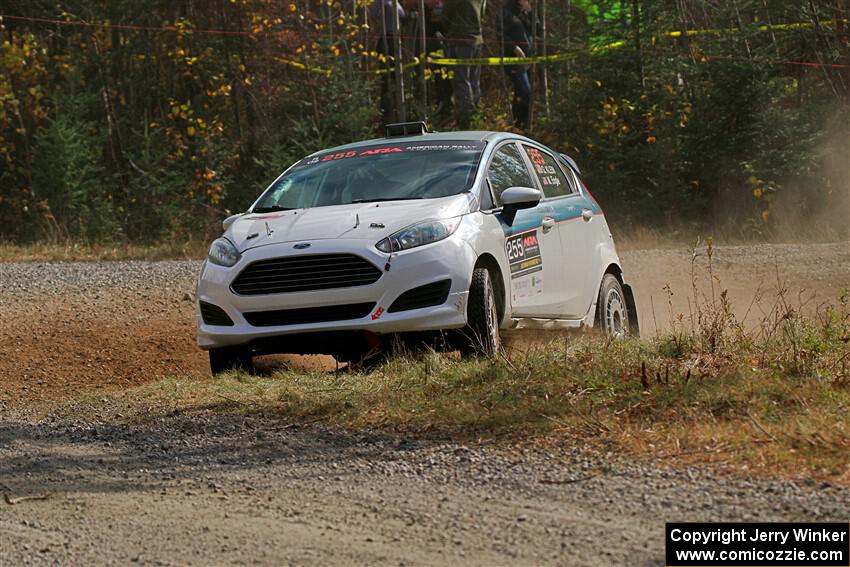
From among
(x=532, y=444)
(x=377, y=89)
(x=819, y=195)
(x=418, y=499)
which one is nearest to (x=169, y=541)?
(x=418, y=499)

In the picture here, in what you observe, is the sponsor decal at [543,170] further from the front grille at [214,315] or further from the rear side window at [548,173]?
the front grille at [214,315]

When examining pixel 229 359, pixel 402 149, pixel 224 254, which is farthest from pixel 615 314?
pixel 224 254

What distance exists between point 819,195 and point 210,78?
1279 cm

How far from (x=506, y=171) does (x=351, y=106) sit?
14264 millimetres

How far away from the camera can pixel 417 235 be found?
28.1 ft

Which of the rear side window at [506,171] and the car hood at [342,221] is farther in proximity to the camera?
the rear side window at [506,171]

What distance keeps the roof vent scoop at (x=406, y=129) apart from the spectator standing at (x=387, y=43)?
12689 mm

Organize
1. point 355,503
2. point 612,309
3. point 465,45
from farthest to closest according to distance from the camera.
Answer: point 465,45 < point 612,309 < point 355,503

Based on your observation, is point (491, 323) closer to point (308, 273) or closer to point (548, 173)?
point (308, 273)

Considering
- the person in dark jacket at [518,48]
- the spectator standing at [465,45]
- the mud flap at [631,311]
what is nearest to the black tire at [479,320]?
the mud flap at [631,311]

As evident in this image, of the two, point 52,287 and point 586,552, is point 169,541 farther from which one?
point 52,287

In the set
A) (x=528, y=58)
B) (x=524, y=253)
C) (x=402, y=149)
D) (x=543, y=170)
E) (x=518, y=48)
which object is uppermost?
(x=518, y=48)

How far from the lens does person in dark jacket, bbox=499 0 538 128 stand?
952 inches

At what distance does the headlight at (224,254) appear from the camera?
880 centimetres
